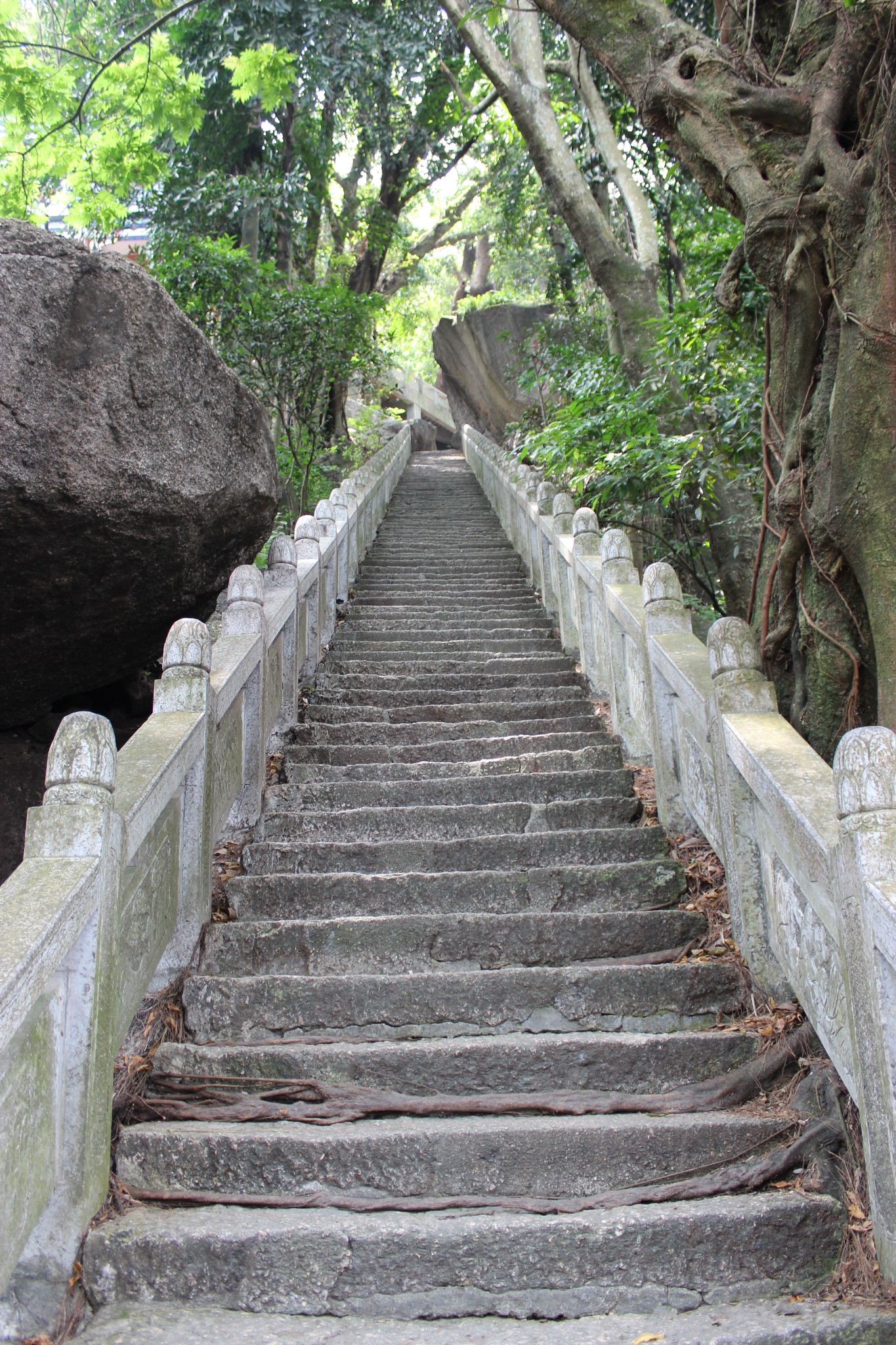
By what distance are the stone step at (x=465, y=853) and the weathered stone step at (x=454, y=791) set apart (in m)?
0.56

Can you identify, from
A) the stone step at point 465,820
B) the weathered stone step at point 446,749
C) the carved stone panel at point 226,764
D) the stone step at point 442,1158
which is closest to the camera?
the stone step at point 442,1158

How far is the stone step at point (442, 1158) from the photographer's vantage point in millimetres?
2766

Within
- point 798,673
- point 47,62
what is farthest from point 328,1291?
point 47,62

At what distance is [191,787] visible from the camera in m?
3.78

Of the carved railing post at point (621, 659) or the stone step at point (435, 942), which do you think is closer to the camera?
the stone step at point (435, 942)

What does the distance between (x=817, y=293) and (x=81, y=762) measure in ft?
12.0

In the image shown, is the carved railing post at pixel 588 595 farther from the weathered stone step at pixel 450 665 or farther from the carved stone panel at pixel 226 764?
the carved stone panel at pixel 226 764

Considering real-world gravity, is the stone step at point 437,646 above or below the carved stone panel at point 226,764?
above

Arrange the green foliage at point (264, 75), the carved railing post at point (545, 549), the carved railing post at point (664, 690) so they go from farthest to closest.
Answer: the green foliage at point (264, 75)
the carved railing post at point (545, 549)
the carved railing post at point (664, 690)

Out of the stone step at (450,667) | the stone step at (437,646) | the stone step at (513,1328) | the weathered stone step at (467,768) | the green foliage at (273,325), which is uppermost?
the green foliage at (273,325)

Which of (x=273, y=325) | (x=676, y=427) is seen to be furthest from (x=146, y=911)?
(x=273, y=325)

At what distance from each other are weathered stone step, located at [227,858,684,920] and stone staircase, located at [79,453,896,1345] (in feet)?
0.03

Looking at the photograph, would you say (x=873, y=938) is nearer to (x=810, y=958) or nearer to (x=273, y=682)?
(x=810, y=958)

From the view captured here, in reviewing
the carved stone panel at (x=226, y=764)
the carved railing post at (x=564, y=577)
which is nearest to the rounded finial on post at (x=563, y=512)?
the carved railing post at (x=564, y=577)
